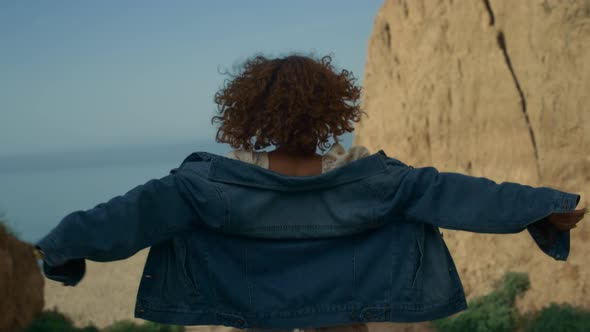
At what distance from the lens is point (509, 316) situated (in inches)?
260

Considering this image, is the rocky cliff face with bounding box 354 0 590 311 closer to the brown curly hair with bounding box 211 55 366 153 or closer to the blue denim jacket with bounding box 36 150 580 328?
the blue denim jacket with bounding box 36 150 580 328

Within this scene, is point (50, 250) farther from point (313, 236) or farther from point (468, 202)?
point (468, 202)

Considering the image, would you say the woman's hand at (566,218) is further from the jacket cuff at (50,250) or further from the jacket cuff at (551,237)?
the jacket cuff at (50,250)

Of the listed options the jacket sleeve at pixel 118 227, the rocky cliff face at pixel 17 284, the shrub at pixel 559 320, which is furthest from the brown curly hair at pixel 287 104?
the rocky cliff face at pixel 17 284

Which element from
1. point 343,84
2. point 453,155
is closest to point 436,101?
point 453,155

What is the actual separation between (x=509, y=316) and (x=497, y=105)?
2.28 m

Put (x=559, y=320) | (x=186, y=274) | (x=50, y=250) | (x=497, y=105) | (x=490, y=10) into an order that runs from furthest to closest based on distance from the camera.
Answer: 1. (x=490, y=10)
2. (x=497, y=105)
3. (x=559, y=320)
4. (x=186, y=274)
5. (x=50, y=250)

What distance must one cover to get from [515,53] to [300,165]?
536 centimetres

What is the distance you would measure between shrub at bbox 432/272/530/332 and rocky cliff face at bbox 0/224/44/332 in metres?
3.92

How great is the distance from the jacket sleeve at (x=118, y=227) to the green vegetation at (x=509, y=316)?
13.7ft

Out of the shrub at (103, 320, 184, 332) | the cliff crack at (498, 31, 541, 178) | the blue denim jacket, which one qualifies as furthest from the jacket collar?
the shrub at (103, 320, 184, 332)

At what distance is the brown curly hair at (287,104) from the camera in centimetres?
Result: 264

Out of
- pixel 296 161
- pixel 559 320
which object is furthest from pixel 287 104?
pixel 559 320

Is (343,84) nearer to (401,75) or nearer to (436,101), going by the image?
(436,101)
